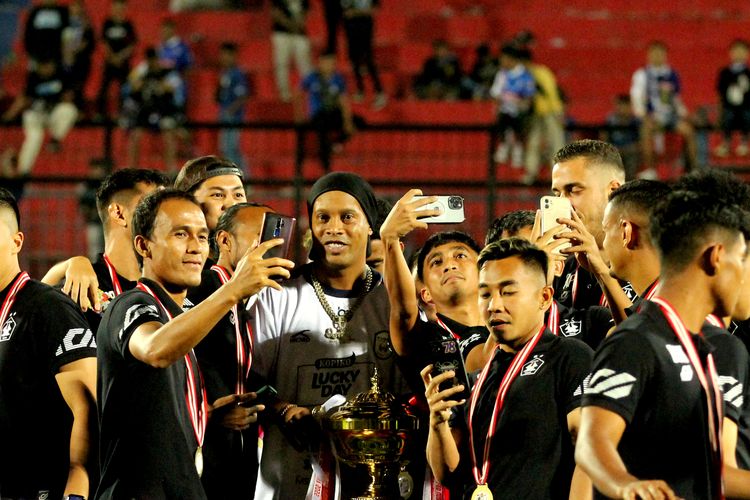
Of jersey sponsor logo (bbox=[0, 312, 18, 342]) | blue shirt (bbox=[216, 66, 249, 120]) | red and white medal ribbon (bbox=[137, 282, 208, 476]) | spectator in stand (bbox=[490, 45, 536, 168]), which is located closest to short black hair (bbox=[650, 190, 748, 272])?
red and white medal ribbon (bbox=[137, 282, 208, 476])

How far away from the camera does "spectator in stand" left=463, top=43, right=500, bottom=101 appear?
14.7 metres

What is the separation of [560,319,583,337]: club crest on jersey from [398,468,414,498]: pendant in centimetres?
81

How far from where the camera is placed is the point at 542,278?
4.59 m

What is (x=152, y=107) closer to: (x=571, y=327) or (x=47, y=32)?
(x=47, y=32)

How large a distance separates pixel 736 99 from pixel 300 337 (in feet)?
30.2

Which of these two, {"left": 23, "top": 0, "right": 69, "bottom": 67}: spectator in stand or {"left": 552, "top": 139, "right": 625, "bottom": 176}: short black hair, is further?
{"left": 23, "top": 0, "right": 69, "bottom": 67}: spectator in stand

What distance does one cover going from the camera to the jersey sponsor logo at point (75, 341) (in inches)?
→ 186

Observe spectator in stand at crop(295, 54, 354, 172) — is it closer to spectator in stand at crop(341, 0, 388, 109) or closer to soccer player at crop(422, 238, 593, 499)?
spectator in stand at crop(341, 0, 388, 109)

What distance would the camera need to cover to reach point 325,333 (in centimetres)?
497

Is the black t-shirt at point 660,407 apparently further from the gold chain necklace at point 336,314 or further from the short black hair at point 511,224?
the short black hair at point 511,224

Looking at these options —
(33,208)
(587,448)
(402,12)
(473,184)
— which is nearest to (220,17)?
(402,12)

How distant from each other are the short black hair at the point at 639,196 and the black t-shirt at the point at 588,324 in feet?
1.88

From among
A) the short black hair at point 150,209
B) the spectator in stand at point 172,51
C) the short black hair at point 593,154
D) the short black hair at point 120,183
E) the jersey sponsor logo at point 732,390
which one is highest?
the spectator in stand at point 172,51

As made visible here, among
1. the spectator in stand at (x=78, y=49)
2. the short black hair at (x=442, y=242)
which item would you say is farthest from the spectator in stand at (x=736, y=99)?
the short black hair at (x=442, y=242)
